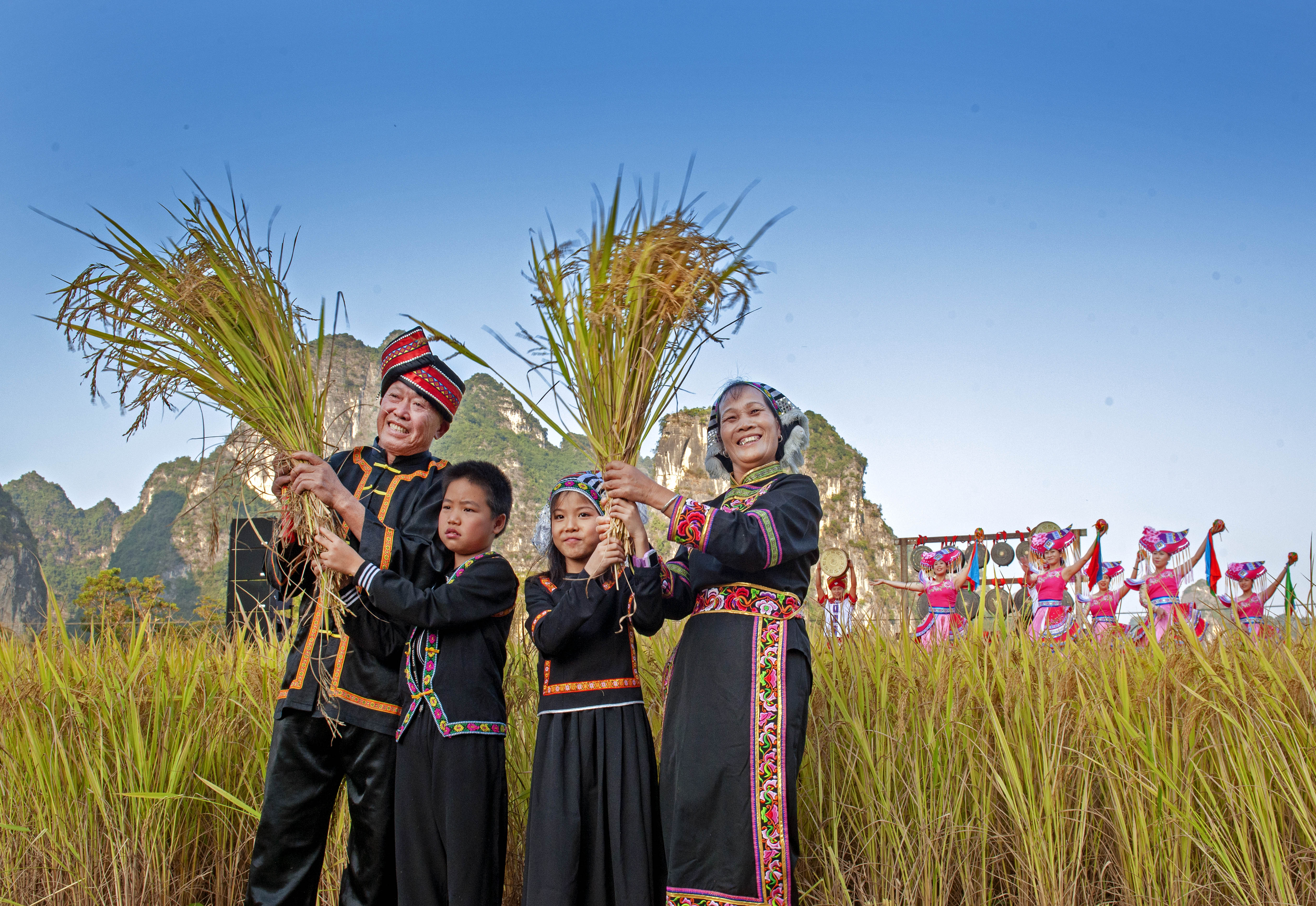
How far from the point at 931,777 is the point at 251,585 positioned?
1153cm

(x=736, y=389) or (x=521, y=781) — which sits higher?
(x=736, y=389)

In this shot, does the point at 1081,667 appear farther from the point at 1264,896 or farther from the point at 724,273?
the point at 724,273

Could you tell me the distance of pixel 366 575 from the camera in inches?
102

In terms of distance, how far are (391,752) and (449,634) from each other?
1.25ft

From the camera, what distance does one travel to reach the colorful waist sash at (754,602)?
248cm

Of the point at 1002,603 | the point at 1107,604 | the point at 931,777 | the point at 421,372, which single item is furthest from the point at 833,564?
the point at 421,372

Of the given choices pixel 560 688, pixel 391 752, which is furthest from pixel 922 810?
pixel 391 752

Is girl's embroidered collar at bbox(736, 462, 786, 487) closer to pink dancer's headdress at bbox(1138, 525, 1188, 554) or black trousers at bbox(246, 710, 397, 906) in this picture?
black trousers at bbox(246, 710, 397, 906)

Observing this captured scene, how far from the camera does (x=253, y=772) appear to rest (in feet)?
11.9

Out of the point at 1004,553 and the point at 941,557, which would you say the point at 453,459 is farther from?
the point at 941,557

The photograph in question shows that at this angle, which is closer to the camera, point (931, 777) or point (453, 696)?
point (453, 696)

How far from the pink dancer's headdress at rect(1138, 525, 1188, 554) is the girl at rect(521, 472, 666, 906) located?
29.7ft

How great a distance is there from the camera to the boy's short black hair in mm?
2799

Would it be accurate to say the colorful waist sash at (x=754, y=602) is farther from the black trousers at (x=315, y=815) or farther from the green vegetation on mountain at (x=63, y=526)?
the green vegetation on mountain at (x=63, y=526)
